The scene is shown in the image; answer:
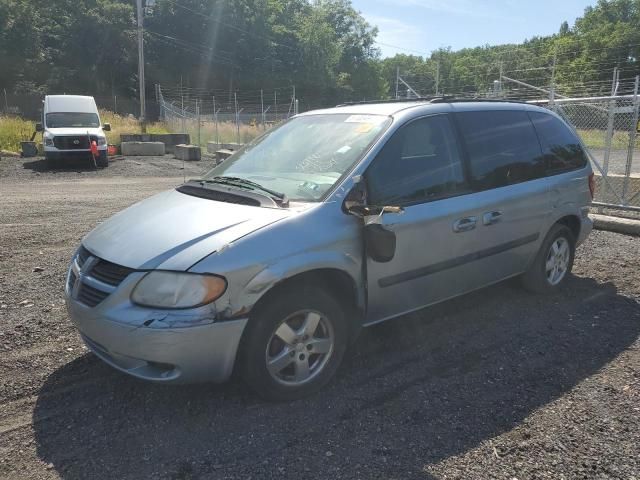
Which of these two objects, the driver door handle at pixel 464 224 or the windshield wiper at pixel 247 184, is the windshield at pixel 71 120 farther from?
the driver door handle at pixel 464 224

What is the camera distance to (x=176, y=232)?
3113 millimetres

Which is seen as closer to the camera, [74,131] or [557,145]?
[557,145]

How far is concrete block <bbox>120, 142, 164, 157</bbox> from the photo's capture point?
22.8 m

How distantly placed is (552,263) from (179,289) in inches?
147

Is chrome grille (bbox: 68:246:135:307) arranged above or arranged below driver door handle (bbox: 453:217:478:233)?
A: below

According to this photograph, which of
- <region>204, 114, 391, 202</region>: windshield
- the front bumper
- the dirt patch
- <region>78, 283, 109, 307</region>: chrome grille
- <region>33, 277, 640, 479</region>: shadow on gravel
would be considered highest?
<region>204, 114, 391, 202</region>: windshield

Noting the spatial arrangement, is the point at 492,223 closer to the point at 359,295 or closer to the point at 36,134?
the point at 359,295

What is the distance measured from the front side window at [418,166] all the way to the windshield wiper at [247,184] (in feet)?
1.93

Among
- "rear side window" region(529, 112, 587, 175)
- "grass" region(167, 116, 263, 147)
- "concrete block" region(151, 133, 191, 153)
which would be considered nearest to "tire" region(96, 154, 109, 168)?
"concrete block" region(151, 133, 191, 153)

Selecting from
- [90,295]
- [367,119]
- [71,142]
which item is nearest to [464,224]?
[367,119]

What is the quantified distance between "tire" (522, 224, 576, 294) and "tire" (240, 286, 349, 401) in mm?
2413

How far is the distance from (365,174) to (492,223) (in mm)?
1299

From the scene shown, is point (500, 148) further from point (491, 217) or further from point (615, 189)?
point (615, 189)

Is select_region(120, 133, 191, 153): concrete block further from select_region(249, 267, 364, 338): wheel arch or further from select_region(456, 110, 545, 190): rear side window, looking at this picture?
Answer: select_region(249, 267, 364, 338): wheel arch
